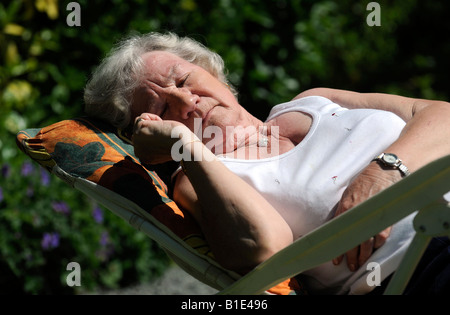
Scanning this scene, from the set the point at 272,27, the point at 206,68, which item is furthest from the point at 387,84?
the point at 206,68

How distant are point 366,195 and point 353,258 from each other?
0.24 metres

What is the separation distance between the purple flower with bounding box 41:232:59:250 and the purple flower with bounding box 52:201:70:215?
181 mm

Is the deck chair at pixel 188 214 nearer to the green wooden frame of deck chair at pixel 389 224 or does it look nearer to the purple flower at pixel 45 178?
the green wooden frame of deck chair at pixel 389 224

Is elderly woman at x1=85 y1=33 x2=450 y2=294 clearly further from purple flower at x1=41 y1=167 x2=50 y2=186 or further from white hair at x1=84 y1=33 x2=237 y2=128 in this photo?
purple flower at x1=41 y1=167 x2=50 y2=186

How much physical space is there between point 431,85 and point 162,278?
4936 mm

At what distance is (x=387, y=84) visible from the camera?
7637 millimetres

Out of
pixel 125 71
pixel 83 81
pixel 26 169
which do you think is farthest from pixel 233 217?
pixel 83 81

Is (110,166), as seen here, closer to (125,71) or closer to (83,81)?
(125,71)

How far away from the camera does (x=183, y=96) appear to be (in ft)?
8.49

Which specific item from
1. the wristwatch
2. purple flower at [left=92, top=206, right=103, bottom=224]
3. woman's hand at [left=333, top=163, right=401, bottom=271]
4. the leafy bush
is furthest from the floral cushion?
purple flower at [left=92, top=206, right=103, bottom=224]

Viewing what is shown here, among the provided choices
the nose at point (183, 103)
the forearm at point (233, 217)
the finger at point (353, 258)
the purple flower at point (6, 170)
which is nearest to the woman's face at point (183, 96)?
the nose at point (183, 103)

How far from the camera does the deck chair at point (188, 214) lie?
5.64 feet
